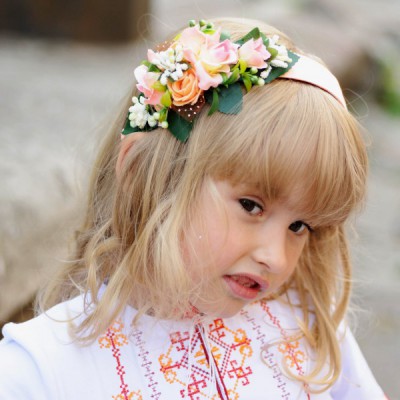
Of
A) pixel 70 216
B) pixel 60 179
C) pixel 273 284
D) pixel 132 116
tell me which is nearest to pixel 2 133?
pixel 60 179

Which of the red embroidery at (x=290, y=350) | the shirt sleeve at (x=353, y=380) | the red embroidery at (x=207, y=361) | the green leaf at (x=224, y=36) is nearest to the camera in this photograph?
the green leaf at (x=224, y=36)

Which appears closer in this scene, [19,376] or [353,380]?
[19,376]

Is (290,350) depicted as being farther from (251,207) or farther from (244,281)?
(251,207)

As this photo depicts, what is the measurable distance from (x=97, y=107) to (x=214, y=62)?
244 centimetres

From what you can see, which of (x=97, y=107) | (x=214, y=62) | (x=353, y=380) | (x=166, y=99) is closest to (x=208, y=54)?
(x=214, y=62)

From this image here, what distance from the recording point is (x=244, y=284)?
167 centimetres

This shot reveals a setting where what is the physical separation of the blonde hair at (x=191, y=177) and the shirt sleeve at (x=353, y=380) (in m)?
0.23

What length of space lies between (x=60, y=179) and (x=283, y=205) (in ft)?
4.81

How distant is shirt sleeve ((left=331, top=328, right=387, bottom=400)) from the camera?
205 cm

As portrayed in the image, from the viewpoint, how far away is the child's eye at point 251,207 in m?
1.62

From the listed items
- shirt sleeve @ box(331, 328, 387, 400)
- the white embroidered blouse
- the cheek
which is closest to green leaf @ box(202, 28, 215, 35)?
the cheek

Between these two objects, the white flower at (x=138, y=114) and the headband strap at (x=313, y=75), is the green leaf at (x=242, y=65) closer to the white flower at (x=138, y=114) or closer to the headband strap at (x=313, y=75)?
the headband strap at (x=313, y=75)

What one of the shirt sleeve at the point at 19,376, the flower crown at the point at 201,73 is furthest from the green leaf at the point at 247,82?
the shirt sleeve at the point at 19,376

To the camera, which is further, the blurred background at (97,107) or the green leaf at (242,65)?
the blurred background at (97,107)
